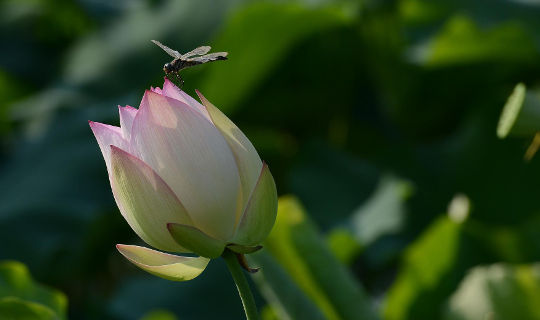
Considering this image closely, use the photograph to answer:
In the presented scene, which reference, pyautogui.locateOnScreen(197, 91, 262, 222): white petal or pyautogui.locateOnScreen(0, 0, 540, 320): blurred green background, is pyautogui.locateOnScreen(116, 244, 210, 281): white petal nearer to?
pyautogui.locateOnScreen(197, 91, 262, 222): white petal

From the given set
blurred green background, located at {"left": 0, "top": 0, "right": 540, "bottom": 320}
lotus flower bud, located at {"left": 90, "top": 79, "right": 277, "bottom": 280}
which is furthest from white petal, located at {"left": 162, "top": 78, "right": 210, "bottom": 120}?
blurred green background, located at {"left": 0, "top": 0, "right": 540, "bottom": 320}

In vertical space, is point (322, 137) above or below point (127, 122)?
→ below

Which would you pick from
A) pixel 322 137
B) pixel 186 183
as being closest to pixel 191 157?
pixel 186 183

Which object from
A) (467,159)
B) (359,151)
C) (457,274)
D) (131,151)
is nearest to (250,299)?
(131,151)

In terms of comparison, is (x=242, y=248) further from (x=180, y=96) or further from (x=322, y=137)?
(x=322, y=137)

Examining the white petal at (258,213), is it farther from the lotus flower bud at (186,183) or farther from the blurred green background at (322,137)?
the blurred green background at (322,137)

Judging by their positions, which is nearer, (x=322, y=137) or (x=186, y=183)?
(x=186, y=183)
